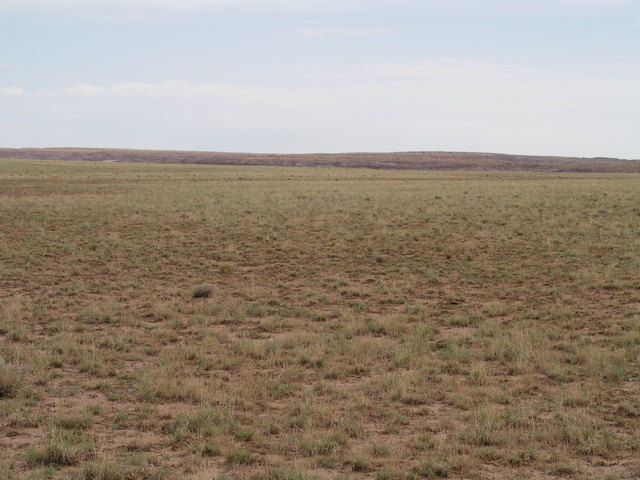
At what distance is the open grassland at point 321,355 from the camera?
7238 millimetres

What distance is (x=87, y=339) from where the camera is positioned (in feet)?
39.8

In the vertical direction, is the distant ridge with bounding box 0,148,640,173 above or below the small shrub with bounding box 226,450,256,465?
above

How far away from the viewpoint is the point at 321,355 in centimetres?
1116

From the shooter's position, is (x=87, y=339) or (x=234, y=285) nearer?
(x=87, y=339)

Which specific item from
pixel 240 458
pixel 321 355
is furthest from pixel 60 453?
pixel 321 355

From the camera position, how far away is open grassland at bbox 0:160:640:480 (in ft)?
23.7

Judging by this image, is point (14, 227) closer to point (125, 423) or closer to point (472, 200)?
point (125, 423)

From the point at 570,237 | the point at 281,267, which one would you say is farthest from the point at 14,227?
the point at 570,237

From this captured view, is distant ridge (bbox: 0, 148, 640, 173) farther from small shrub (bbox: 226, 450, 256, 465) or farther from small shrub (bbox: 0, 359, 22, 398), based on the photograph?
small shrub (bbox: 226, 450, 256, 465)

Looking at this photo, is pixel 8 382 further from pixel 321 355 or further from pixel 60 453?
pixel 321 355

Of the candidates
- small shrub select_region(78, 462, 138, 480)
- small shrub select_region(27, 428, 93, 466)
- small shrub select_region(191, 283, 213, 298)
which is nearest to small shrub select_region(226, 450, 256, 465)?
small shrub select_region(78, 462, 138, 480)

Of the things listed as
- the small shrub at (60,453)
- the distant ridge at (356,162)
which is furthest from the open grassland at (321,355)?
the distant ridge at (356,162)

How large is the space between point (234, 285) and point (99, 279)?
376 centimetres

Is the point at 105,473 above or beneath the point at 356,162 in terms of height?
beneath
